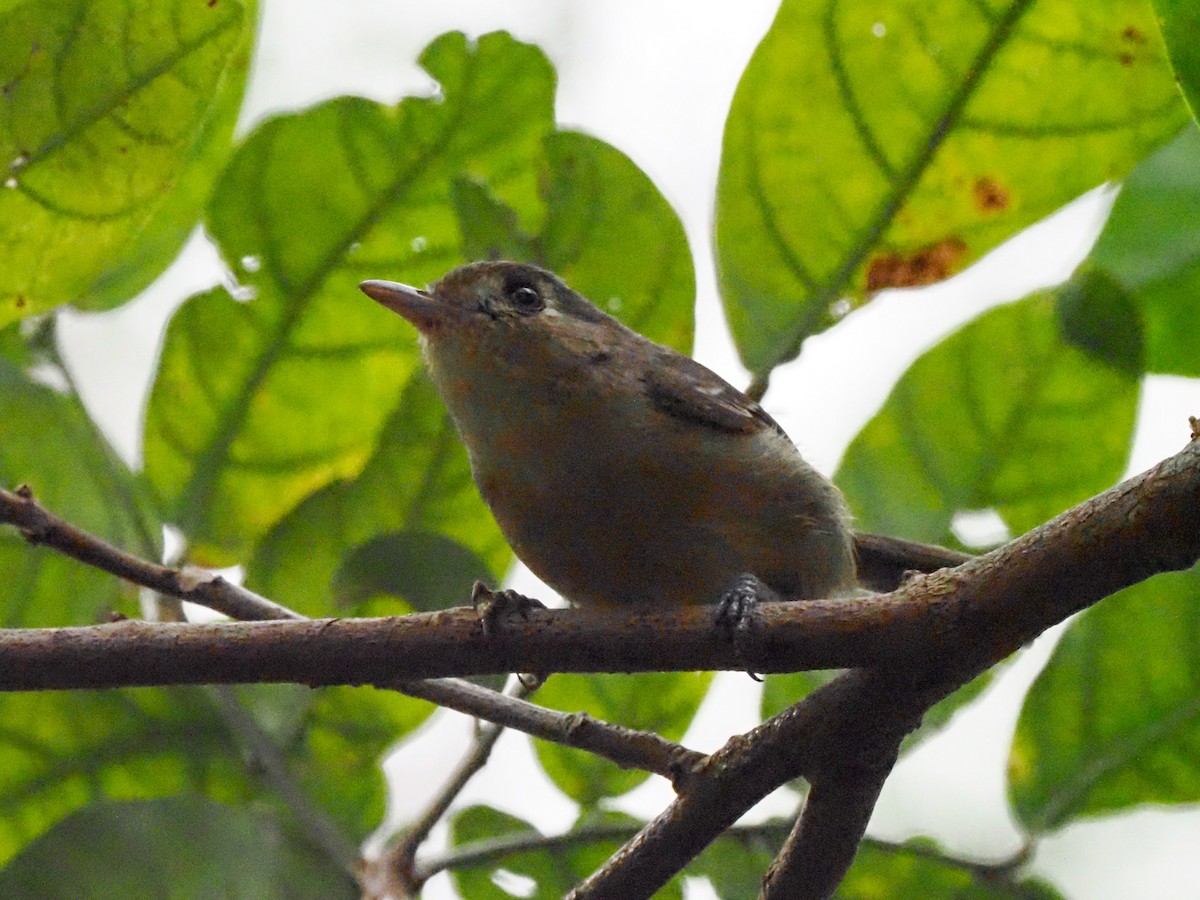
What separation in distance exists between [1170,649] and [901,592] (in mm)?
1002

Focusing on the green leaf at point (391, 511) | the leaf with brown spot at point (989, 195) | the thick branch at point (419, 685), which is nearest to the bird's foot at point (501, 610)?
the thick branch at point (419, 685)

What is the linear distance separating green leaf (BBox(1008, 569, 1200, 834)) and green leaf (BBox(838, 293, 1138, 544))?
0.25 meters

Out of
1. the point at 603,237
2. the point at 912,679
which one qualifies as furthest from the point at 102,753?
the point at 912,679

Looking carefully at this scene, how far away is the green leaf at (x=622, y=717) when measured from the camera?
2379 millimetres

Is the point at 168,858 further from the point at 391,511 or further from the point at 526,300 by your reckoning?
the point at 526,300

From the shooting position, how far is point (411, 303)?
2.24m

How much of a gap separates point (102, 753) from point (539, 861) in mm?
763

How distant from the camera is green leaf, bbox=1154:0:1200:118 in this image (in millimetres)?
1518

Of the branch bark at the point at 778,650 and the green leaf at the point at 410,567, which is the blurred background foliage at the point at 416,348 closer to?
the green leaf at the point at 410,567

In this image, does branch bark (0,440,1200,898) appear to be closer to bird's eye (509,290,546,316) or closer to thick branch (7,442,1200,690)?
thick branch (7,442,1200,690)

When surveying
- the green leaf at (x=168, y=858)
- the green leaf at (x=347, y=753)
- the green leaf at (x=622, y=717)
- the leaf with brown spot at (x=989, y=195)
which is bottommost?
the green leaf at (x=168, y=858)

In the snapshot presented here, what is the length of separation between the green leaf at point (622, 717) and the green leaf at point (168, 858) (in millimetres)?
412

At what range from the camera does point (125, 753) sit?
2.36 m

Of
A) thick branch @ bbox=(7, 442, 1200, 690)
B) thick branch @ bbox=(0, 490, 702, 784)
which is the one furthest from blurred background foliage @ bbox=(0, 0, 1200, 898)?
thick branch @ bbox=(7, 442, 1200, 690)
